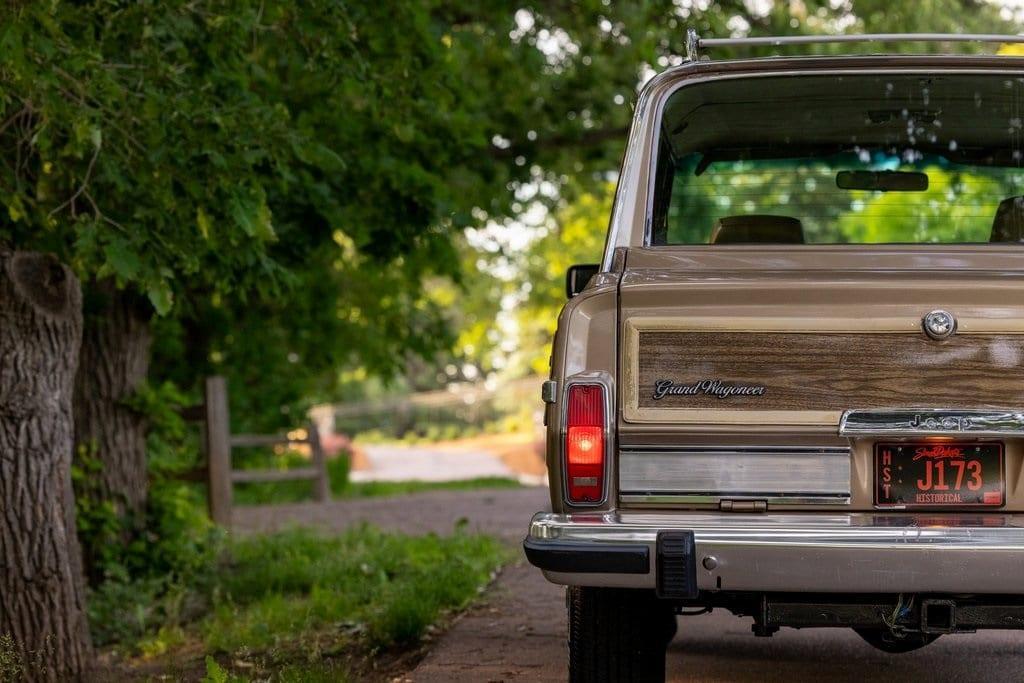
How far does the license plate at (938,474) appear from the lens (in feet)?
14.4

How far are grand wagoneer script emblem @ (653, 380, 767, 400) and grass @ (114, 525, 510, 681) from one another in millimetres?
2003

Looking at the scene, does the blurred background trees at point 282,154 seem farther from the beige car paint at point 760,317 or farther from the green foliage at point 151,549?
the beige car paint at point 760,317

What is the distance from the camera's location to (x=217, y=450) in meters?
13.2

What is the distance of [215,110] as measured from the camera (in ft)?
22.9

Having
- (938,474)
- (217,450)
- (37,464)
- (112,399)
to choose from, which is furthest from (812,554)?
(217,450)

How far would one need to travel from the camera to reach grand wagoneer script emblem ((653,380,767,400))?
4.40m

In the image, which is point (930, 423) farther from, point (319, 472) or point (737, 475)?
point (319, 472)

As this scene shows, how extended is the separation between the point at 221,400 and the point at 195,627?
4.19m

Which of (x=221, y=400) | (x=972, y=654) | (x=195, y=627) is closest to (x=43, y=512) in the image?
(x=195, y=627)

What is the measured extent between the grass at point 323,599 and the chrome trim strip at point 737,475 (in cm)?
187

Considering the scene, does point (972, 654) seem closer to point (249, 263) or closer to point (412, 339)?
point (249, 263)

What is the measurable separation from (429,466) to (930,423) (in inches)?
1249

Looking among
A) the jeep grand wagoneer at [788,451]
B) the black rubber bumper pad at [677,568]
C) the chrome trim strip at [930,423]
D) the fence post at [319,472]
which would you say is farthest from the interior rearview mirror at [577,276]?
the fence post at [319,472]

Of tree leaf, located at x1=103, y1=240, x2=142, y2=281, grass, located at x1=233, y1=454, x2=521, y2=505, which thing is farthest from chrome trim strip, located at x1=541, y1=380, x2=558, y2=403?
grass, located at x1=233, y1=454, x2=521, y2=505
